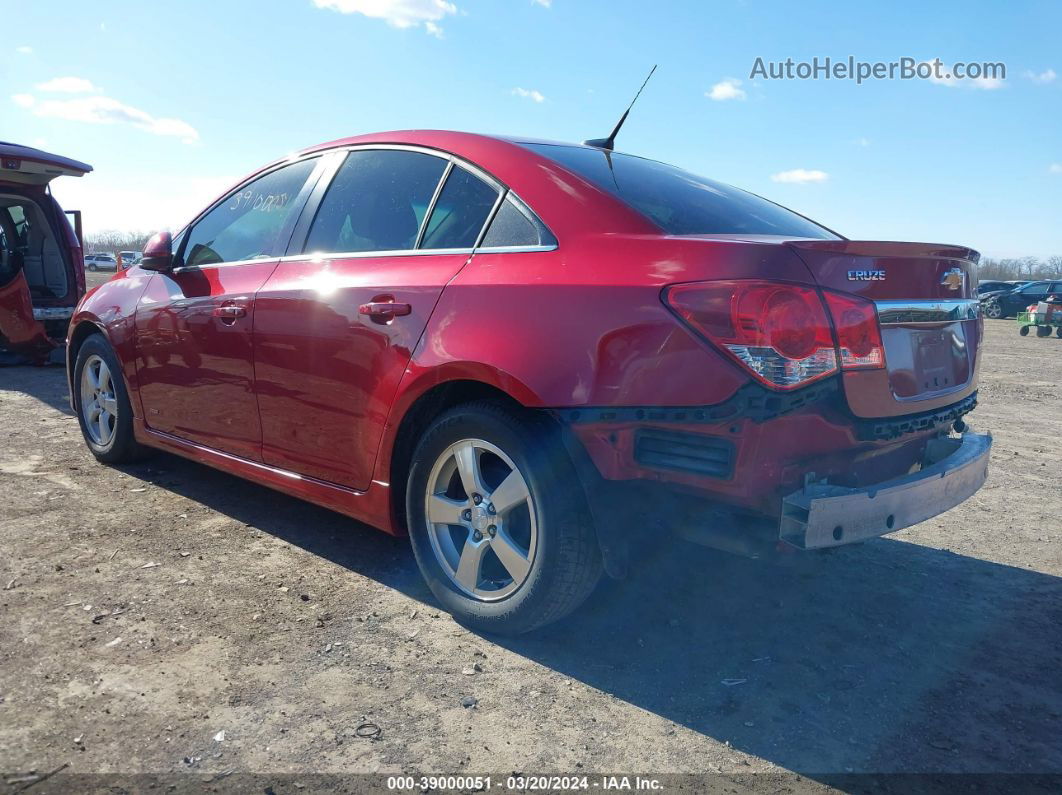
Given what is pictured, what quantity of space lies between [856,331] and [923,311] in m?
0.44

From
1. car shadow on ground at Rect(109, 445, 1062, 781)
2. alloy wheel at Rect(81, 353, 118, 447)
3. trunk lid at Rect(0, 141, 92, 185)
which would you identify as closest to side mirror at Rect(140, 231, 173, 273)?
alloy wheel at Rect(81, 353, 118, 447)

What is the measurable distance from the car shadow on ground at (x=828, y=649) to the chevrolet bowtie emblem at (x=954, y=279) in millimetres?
1245

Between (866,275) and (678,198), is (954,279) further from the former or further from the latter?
(678,198)

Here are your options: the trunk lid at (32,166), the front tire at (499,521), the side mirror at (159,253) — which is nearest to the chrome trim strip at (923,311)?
the front tire at (499,521)

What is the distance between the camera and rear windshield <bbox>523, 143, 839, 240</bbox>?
2855 millimetres

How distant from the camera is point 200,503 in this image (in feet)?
14.2

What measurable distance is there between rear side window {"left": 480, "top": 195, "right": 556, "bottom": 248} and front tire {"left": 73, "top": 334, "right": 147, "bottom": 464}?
2.75m

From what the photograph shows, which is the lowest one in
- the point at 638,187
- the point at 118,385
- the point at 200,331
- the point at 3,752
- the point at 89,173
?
the point at 3,752

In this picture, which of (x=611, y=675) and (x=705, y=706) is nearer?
(x=705, y=706)

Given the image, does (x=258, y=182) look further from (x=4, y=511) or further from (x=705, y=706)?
(x=705, y=706)

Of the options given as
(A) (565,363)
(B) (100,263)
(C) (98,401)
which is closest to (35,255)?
(C) (98,401)

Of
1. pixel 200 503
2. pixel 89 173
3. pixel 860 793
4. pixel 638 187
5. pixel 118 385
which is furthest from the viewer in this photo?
pixel 89 173

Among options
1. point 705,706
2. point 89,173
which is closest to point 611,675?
point 705,706

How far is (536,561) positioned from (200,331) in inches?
86.2
